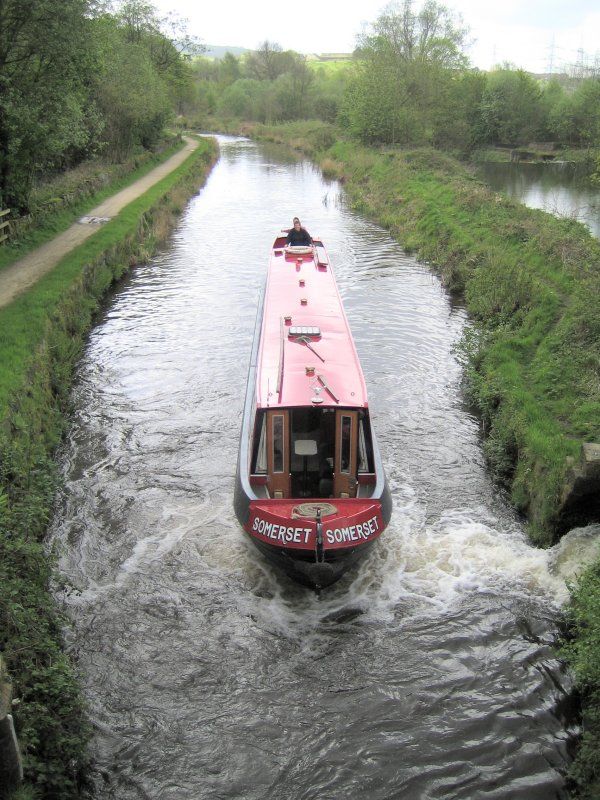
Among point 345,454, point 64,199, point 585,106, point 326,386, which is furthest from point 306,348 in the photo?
point 585,106

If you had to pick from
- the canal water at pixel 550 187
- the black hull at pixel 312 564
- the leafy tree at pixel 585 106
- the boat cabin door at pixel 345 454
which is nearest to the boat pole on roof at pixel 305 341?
the boat cabin door at pixel 345 454

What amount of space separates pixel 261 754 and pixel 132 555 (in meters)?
3.49

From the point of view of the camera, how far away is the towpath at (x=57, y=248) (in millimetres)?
15470

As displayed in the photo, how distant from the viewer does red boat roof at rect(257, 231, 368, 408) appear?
8.77m

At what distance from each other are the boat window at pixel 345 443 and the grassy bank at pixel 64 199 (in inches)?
471

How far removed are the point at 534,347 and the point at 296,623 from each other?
795 cm

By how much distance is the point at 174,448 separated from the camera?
37.8 feet

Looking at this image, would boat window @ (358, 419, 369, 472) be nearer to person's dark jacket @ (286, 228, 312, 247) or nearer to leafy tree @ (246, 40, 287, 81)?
person's dark jacket @ (286, 228, 312, 247)

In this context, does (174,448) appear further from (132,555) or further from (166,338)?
(166,338)

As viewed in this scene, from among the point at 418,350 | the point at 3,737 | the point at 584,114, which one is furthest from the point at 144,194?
the point at 584,114

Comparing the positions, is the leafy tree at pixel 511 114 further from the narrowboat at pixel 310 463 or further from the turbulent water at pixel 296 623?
the narrowboat at pixel 310 463

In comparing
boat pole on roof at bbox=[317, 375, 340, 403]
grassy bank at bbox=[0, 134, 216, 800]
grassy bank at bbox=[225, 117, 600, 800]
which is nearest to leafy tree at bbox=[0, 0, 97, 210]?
grassy bank at bbox=[0, 134, 216, 800]

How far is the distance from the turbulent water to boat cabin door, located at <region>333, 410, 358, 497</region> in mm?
1062

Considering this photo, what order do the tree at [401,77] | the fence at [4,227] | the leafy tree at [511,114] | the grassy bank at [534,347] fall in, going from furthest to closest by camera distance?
the leafy tree at [511,114], the tree at [401,77], the fence at [4,227], the grassy bank at [534,347]
